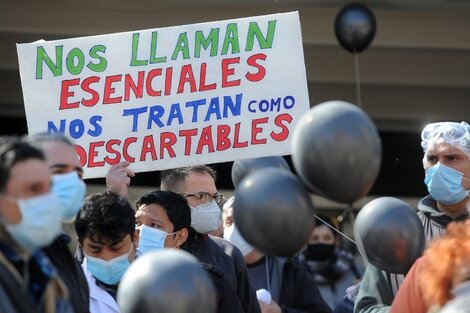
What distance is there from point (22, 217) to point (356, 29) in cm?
643

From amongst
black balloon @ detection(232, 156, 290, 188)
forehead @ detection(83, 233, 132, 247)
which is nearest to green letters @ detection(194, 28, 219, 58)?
black balloon @ detection(232, 156, 290, 188)

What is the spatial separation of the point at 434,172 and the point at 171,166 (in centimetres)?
127

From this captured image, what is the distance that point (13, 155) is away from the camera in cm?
411

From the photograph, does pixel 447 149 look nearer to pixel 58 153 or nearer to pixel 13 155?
pixel 58 153

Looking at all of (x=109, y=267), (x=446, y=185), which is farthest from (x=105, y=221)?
(x=446, y=185)

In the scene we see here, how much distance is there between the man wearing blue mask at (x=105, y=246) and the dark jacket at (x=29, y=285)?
885mm

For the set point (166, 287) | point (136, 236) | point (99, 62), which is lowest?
point (136, 236)

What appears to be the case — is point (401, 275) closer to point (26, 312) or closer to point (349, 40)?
point (26, 312)

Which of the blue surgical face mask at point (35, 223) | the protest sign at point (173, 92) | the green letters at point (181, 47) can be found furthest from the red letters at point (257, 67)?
the blue surgical face mask at point (35, 223)

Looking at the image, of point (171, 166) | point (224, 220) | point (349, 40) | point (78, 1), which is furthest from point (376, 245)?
point (78, 1)

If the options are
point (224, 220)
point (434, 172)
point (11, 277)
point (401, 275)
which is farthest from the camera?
point (224, 220)

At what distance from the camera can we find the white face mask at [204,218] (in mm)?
6195

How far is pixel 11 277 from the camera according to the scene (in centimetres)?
405

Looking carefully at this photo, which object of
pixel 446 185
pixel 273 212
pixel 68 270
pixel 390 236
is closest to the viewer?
pixel 273 212
